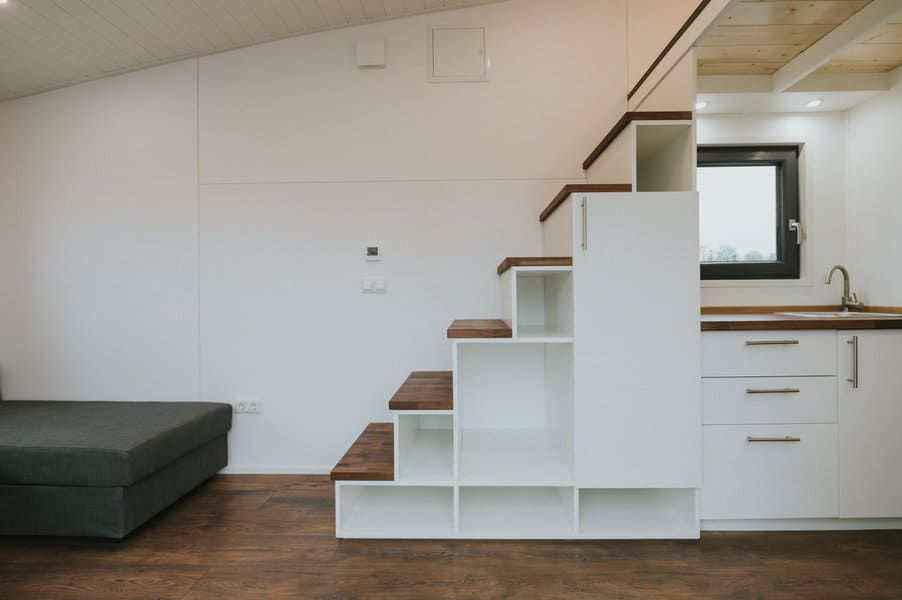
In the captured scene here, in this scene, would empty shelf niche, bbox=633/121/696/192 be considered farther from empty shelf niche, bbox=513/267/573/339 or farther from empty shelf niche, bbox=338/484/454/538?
empty shelf niche, bbox=338/484/454/538

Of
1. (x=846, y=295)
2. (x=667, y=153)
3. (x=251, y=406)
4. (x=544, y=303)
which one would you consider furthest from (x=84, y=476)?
(x=846, y=295)

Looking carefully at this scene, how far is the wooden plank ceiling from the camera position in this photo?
192 centimetres

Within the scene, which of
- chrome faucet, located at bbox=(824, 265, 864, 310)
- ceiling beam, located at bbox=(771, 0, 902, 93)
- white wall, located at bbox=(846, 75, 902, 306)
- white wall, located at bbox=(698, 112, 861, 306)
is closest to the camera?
ceiling beam, located at bbox=(771, 0, 902, 93)

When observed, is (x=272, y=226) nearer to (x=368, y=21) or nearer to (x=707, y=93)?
(x=368, y=21)

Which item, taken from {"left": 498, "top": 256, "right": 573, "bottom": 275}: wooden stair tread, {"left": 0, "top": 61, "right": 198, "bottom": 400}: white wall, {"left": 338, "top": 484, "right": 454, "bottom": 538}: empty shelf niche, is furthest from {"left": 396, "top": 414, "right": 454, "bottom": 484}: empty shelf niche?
{"left": 0, "top": 61, "right": 198, "bottom": 400}: white wall

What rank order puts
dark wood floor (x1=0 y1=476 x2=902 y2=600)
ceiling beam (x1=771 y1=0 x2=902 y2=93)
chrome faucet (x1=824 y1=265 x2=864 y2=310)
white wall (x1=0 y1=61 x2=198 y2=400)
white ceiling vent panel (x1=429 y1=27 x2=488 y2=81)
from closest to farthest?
dark wood floor (x1=0 y1=476 x2=902 y2=600) → ceiling beam (x1=771 y1=0 x2=902 y2=93) → chrome faucet (x1=824 y1=265 x2=864 y2=310) → white ceiling vent panel (x1=429 y1=27 x2=488 y2=81) → white wall (x1=0 y1=61 x2=198 y2=400)

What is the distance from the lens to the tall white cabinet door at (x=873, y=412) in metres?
2.02

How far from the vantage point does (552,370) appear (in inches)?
99.6

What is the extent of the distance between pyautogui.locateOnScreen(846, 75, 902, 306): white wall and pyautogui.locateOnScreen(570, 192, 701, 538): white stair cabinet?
4.19 feet

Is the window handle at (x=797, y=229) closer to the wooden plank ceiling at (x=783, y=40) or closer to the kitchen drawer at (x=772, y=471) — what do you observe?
the wooden plank ceiling at (x=783, y=40)

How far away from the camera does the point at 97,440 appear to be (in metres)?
2.11

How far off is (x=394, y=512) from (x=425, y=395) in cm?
59

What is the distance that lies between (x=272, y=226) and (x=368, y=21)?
51.4 inches

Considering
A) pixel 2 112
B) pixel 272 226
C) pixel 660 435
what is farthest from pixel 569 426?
pixel 2 112
